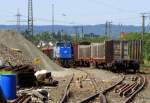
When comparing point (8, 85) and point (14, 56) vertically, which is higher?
point (14, 56)

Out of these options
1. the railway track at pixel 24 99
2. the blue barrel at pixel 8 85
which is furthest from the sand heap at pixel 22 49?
the railway track at pixel 24 99

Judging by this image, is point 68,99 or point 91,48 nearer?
point 68,99

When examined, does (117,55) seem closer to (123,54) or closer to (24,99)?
(123,54)

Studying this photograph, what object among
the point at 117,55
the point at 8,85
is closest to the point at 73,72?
the point at 117,55

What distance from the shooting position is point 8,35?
45.1 m

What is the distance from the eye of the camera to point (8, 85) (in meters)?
18.0

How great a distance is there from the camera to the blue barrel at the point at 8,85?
1792cm

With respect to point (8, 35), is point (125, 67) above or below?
below

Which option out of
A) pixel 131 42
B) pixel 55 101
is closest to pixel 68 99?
pixel 55 101

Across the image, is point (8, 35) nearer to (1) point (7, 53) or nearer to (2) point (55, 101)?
(1) point (7, 53)

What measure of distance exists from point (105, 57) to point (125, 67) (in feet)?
7.06

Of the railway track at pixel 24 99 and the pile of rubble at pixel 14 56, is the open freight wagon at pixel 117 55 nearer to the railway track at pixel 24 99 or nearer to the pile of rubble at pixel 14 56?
the pile of rubble at pixel 14 56

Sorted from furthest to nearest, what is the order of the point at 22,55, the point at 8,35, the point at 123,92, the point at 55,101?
1. the point at 8,35
2. the point at 22,55
3. the point at 123,92
4. the point at 55,101

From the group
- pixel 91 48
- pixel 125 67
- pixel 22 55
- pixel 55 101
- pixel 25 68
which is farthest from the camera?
pixel 91 48
